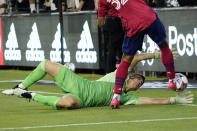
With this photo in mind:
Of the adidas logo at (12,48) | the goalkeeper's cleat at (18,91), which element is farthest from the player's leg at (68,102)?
the adidas logo at (12,48)

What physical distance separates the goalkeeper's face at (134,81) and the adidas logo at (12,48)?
10.4 m

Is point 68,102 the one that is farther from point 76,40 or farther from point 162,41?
point 76,40

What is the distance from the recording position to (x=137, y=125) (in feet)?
27.6

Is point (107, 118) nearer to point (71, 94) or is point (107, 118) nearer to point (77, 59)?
point (71, 94)

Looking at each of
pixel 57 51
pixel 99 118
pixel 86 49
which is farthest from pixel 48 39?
pixel 99 118

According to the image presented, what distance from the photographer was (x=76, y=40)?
1828 cm

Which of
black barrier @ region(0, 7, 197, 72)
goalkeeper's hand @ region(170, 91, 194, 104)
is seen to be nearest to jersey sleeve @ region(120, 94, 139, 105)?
goalkeeper's hand @ region(170, 91, 194, 104)

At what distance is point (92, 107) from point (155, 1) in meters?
6.56

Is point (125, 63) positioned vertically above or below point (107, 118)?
above

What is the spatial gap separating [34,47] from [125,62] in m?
9.71

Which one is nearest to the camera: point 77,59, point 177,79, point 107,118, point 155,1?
point 107,118

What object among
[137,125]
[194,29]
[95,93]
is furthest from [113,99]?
[194,29]

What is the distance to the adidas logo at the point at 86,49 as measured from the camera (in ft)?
58.4

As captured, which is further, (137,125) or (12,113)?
(12,113)
